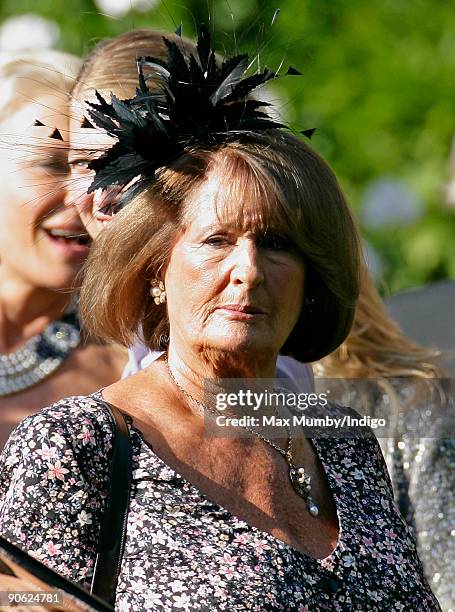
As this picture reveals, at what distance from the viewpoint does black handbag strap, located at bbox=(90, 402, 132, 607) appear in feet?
6.93

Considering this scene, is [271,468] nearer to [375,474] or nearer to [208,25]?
[375,474]

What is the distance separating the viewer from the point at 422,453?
→ 11.2 feet

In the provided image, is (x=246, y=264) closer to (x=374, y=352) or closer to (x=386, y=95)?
(x=374, y=352)

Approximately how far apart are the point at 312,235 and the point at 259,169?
18 centimetres

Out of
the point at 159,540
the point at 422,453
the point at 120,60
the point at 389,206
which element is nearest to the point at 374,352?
the point at 422,453

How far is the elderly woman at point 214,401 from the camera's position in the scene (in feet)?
7.13

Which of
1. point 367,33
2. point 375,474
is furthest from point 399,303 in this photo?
point 367,33

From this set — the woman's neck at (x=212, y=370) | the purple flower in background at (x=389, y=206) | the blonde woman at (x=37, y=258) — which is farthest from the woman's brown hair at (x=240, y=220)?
the purple flower in background at (x=389, y=206)

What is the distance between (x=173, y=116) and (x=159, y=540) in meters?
0.84

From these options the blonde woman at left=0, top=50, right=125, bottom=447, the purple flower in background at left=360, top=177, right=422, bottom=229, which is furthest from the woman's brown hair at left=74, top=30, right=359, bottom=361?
the purple flower in background at left=360, top=177, right=422, bottom=229

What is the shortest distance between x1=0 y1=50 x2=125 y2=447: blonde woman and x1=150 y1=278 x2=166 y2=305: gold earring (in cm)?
51

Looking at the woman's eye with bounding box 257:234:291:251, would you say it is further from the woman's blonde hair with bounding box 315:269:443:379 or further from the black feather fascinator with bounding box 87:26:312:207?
the woman's blonde hair with bounding box 315:269:443:379

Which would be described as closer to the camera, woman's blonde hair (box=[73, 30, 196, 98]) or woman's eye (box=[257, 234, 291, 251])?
woman's eye (box=[257, 234, 291, 251])

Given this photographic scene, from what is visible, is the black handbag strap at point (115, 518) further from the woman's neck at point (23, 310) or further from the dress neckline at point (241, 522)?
the woman's neck at point (23, 310)
